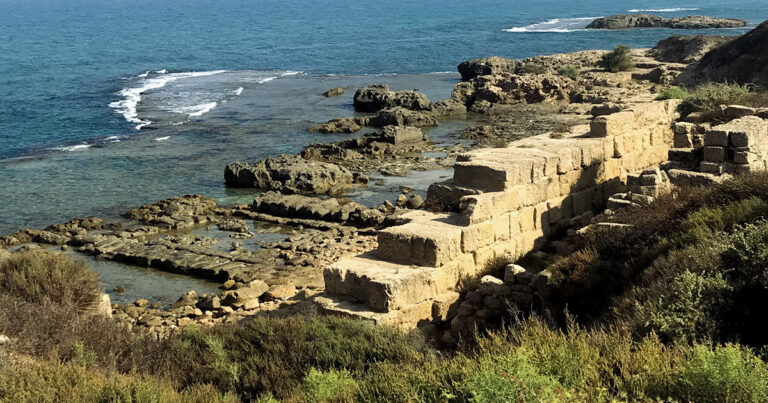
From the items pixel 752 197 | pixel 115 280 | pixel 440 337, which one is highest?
pixel 752 197

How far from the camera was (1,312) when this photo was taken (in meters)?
9.88

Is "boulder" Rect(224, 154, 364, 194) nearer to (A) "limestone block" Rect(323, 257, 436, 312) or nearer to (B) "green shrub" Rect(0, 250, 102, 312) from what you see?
(B) "green shrub" Rect(0, 250, 102, 312)

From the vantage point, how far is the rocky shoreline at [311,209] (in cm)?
1534

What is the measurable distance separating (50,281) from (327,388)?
23.9ft

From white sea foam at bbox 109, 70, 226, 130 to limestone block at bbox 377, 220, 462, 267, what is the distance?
92.1 feet

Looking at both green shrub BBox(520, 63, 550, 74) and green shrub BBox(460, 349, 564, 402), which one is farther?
green shrub BBox(520, 63, 550, 74)

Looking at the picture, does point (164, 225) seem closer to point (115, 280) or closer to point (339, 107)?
point (115, 280)

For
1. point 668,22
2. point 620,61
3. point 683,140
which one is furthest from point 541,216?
point 668,22

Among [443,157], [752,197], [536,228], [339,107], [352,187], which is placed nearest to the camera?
[752,197]

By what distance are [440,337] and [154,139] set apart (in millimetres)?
25994

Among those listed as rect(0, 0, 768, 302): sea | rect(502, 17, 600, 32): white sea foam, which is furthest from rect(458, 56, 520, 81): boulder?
rect(502, 17, 600, 32): white sea foam

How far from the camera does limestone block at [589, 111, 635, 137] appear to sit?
14.6m

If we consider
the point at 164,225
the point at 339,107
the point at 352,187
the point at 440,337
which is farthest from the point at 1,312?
the point at 339,107

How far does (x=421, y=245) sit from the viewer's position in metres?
10.9
